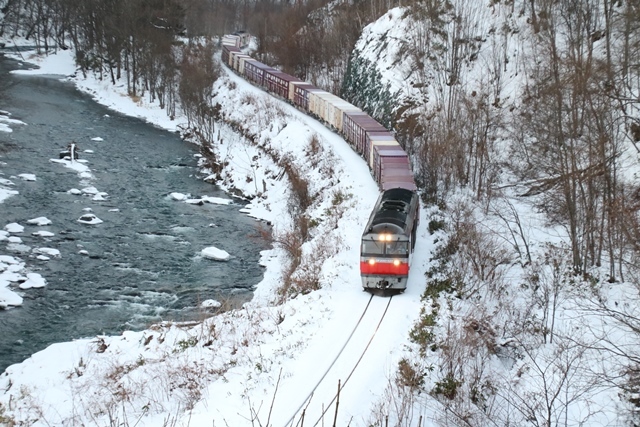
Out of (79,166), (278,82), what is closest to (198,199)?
(79,166)

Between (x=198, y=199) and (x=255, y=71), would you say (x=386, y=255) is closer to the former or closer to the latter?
(x=198, y=199)

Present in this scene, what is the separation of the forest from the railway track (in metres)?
1.35

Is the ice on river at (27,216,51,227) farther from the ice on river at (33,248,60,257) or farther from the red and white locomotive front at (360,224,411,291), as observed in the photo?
the red and white locomotive front at (360,224,411,291)

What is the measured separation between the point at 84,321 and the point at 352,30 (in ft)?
158

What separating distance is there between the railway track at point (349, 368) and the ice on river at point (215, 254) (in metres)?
10.8

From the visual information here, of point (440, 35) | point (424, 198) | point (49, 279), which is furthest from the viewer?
point (440, 35)

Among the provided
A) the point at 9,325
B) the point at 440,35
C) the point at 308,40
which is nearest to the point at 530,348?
the point at 9,325

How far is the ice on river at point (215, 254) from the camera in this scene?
2794 cm

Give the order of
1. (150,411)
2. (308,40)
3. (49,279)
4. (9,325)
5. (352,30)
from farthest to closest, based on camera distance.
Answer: (308,40)
(352,30)
(49,279)
(9,325)
(150,411)

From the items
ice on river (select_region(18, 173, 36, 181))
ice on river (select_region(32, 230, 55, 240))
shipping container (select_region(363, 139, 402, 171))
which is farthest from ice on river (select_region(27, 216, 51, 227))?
shipping container (select_region(363, 139, 402, 171))

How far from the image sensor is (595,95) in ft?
69.2

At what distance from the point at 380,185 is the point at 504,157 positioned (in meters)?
7.99

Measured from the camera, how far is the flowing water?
21578 mm

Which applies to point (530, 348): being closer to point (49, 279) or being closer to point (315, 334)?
point (315, 334)
